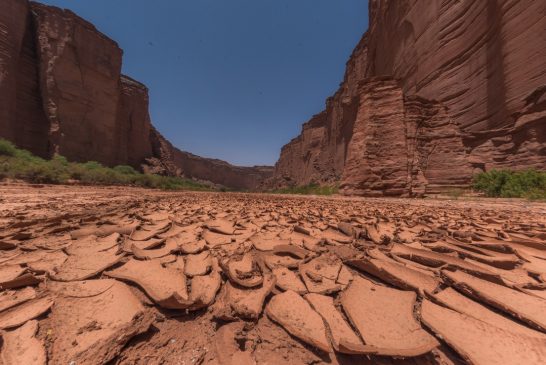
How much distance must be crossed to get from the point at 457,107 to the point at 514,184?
489 cm

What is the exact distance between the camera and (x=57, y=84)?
1468 cm

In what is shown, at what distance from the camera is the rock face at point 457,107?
7230mm

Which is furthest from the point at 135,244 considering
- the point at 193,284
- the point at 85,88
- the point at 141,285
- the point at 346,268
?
the point at 85,88

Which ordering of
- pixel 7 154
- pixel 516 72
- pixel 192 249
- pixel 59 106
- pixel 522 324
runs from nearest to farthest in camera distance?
pixel 522 324 → pixel 192 249 → pixel 516 72 → pixel 7 154 → pixel 59 106

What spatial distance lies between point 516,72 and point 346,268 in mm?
11574

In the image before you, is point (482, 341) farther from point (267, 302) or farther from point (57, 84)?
point (57, 84)

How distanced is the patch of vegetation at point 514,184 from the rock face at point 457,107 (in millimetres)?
1157

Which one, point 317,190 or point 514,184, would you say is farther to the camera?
point 317,190

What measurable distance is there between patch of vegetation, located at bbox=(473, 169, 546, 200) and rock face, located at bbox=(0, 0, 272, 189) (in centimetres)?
2348

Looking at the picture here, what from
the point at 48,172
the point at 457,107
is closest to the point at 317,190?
the point at 457,107

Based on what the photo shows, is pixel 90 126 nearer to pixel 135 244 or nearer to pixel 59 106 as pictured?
pixel 59 106

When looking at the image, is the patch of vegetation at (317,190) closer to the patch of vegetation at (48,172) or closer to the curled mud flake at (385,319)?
the patch of vegetation at (48,172)

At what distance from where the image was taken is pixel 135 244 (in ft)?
4.32

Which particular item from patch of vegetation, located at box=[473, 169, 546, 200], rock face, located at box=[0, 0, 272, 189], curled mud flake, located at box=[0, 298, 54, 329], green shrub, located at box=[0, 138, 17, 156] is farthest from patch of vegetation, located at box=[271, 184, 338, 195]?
rock face, located at box=[0, 0, 272, 189]
